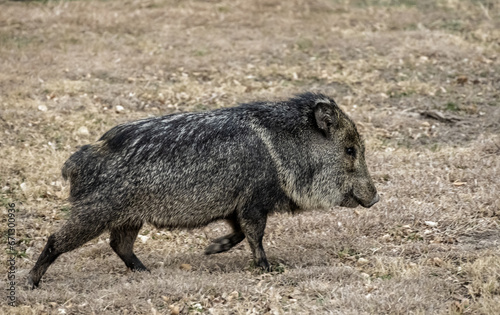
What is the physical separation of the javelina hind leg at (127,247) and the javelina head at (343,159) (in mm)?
1706

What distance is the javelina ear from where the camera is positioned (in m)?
6.05

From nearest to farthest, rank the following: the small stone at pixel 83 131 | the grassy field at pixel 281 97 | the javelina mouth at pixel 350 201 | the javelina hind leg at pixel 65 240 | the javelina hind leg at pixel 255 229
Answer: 1. the grassy field at pixel 281 97
2. the javelina hind leg at pixel 65 240
3. the javelina hind leg at pixel 255 229
4. the javelina mouth at pixel 350 201
5. the small stone at pixel 83 131

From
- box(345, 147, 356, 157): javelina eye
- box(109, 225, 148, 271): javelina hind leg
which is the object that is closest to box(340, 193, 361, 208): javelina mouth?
box(345, 147, 356, 157): javelina eye

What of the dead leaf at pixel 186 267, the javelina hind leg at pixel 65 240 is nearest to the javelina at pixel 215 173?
the javelina hind leg at pixel 65 240

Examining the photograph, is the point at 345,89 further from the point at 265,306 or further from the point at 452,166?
the point at 265,306

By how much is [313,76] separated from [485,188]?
4.67 meters

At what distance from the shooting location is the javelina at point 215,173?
5.55 meters

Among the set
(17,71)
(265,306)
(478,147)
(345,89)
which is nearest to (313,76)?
(345,89)

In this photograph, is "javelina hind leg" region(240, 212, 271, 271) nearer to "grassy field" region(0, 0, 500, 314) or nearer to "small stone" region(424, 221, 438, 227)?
"grassy field" region(0, 0, 500, 314)

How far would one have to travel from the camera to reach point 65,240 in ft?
18.0

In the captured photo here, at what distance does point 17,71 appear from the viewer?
11.0 m

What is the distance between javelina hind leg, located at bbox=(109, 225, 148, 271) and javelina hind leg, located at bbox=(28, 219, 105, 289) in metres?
0.46

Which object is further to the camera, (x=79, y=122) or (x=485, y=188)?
(x=79, y=122)

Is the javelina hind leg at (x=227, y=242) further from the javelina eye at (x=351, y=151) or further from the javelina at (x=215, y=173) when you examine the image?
the javelina eye at (x=351, y=151)
